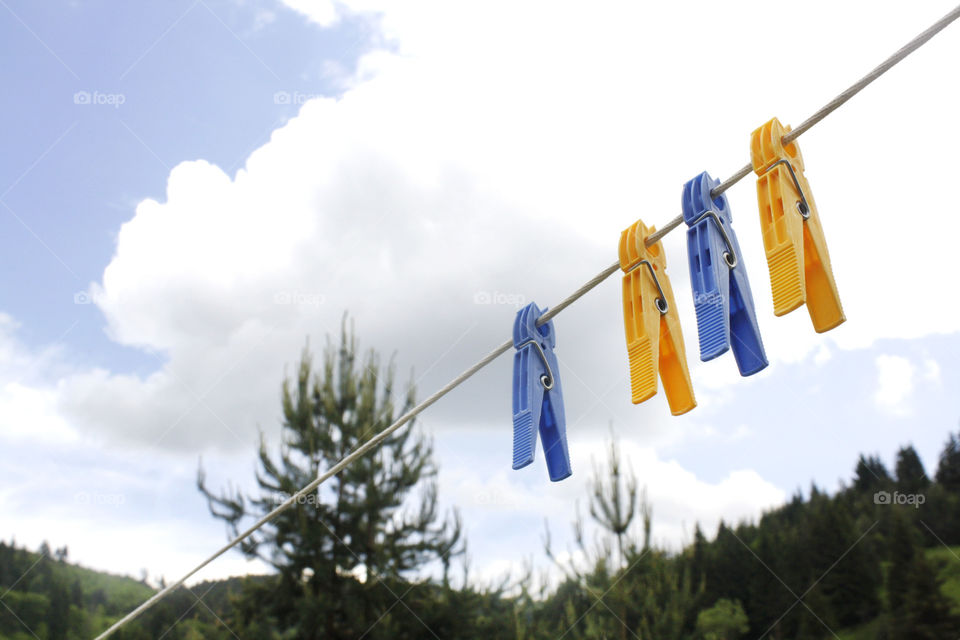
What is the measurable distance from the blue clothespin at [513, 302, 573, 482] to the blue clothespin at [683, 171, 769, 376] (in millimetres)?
563

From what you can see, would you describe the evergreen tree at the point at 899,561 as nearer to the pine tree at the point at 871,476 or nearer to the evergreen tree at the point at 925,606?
the evergreen tree at the point at 925,606

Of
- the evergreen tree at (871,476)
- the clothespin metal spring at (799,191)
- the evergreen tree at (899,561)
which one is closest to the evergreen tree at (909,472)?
the evergreen tree at (871,476)

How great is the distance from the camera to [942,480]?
20047mm

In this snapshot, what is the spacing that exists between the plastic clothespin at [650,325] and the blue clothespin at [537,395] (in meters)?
0.33

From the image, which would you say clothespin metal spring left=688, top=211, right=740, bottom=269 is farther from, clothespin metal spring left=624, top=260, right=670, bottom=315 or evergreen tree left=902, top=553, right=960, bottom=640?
evergreen tree left=902, top=553, right=960, bottom=640

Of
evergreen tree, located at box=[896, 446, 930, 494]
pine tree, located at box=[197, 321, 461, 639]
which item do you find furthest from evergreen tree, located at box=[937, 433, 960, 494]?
pine tree, located at box=[197, 321, 461, 639]

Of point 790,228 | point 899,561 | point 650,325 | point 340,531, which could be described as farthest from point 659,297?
point 899,561

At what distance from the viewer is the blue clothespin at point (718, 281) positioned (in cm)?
176

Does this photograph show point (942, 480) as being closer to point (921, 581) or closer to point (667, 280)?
point (921, 581)

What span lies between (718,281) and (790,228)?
8.4 inches

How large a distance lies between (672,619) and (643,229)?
1071 centimetres

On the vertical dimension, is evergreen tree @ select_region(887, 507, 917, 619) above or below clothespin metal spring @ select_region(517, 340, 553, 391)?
above

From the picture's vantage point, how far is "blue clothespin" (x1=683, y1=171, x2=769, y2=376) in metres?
1.76

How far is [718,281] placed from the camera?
1.83 meters
